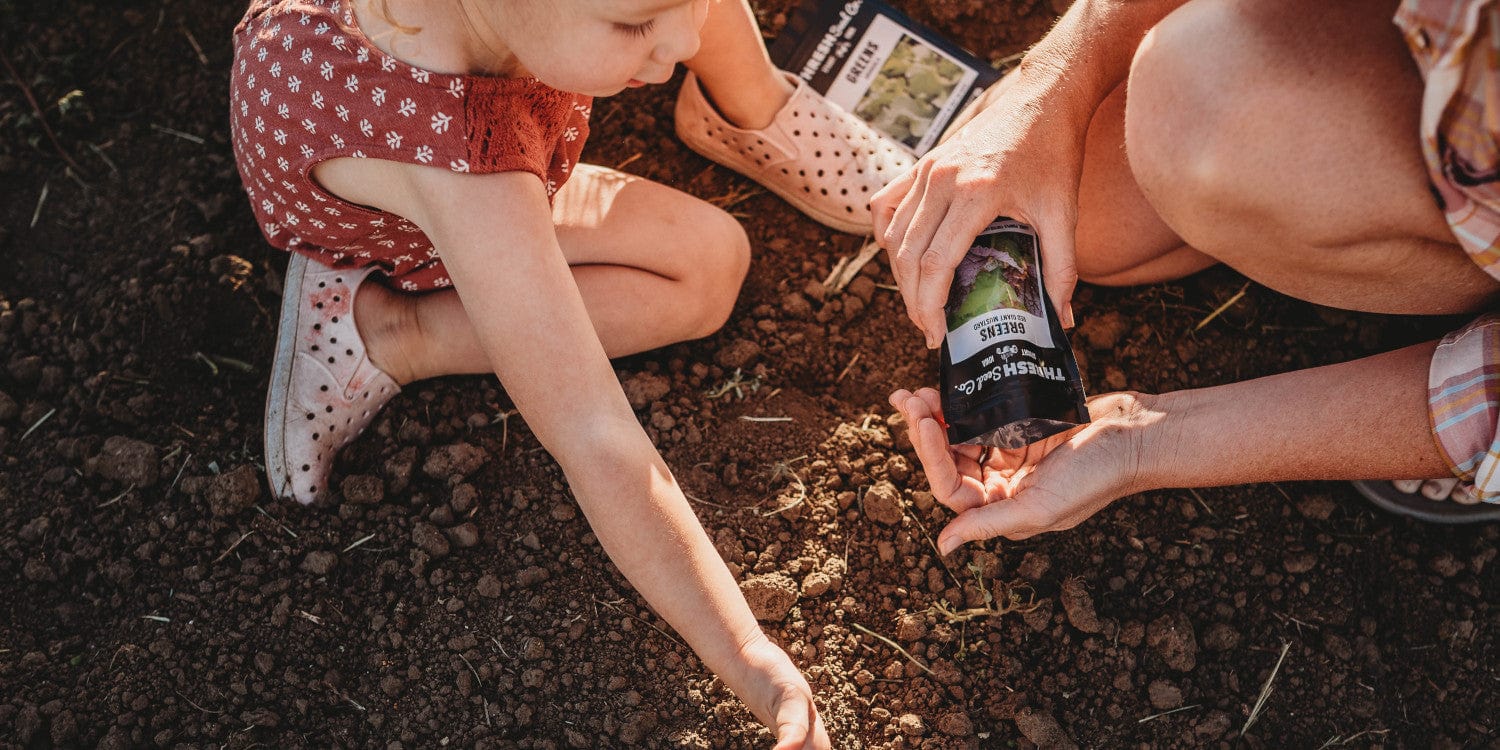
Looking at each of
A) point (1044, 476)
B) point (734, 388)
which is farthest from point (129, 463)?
point (1044, 476)

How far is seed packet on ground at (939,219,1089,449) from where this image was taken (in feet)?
4.18

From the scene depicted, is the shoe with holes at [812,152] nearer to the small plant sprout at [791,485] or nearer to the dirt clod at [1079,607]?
the small plant sprout at [791,485]

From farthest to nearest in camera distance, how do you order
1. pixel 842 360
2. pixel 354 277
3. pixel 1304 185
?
pixel 842 360 < pixel 354 277 < pixel 1304 185

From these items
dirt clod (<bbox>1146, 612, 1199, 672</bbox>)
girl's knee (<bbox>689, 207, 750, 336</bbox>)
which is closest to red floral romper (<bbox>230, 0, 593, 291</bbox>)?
girl's knee (<bbox>689, 207, 750, 336</bbox>)

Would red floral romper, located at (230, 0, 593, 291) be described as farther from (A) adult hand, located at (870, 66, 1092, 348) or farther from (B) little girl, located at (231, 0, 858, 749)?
(A) adult hand, located at (870, 66, 1092, 348)

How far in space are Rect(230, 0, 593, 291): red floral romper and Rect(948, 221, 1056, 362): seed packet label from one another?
615mm

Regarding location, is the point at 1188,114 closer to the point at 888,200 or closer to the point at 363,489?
the point at 888,200

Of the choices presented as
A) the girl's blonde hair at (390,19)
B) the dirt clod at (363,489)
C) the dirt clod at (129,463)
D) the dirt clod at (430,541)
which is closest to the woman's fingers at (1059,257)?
the girl's blonde hair at (390,19)

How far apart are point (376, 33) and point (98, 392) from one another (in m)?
0.92

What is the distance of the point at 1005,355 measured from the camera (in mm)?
1294

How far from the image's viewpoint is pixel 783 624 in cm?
163

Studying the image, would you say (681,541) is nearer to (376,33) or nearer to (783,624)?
(783,624)

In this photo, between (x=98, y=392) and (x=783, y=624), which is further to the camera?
(x=98, y=392)

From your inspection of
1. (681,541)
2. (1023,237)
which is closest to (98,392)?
(681,541)
